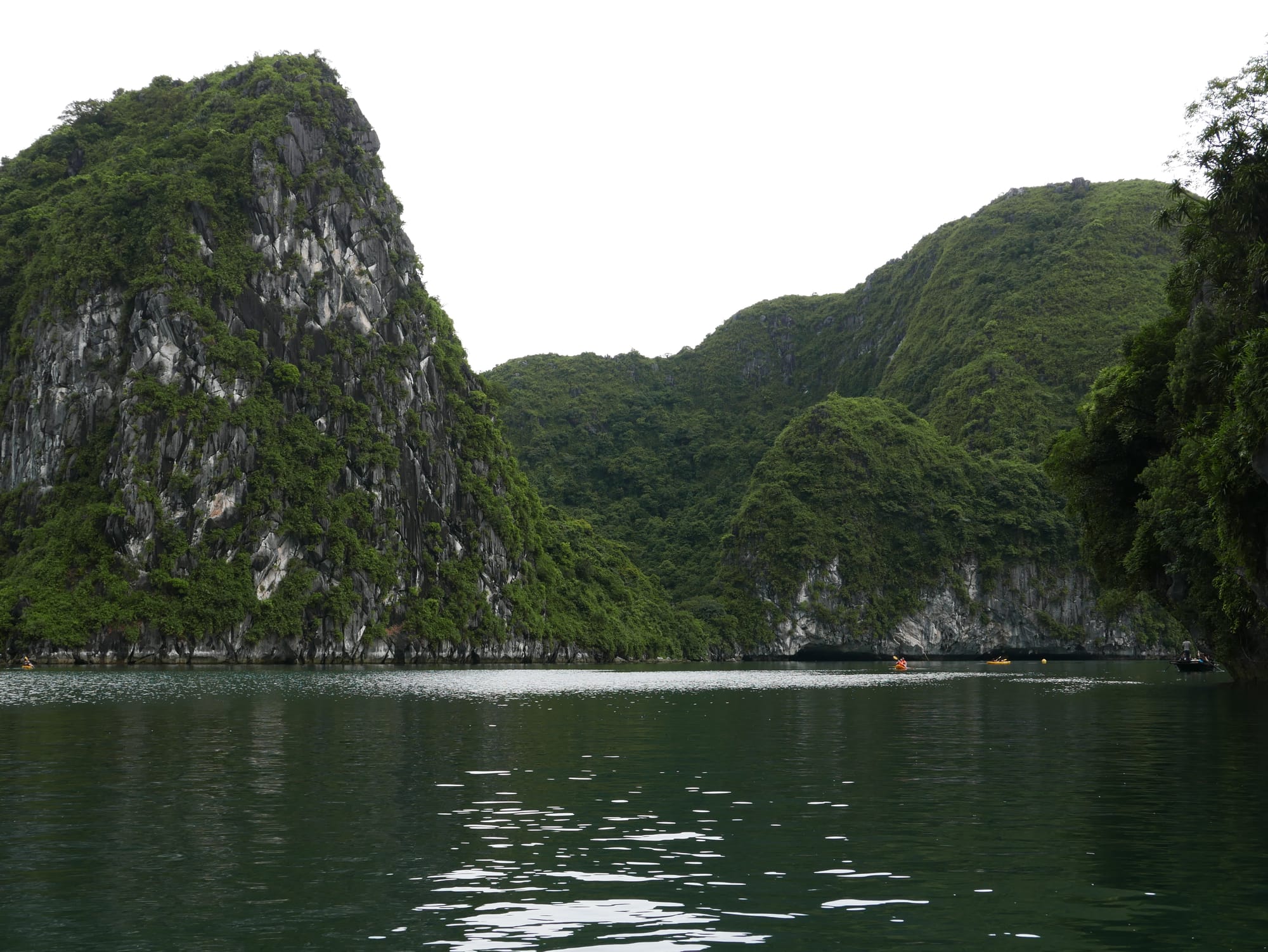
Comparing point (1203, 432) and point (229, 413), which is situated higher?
point (229, 413)

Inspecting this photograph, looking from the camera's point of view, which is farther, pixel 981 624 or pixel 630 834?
pixel 981 624

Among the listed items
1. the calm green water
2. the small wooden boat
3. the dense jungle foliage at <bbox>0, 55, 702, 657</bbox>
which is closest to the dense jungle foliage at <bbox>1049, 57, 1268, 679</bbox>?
the calm green water

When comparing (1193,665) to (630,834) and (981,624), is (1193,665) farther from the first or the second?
(981,624)

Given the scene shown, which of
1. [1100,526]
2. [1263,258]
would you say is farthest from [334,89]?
[1263,258]

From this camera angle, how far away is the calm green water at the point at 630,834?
1223cm

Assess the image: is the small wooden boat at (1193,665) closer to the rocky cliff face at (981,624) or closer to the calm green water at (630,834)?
the calm green water at (630,834)

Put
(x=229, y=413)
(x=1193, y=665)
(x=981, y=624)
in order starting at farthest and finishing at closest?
(x=981, y=624), (x=229, y=413), (x=1193, y=665)

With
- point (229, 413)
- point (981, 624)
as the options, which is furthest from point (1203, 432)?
point (981, 624)

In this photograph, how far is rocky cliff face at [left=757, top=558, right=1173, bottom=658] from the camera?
190 metres

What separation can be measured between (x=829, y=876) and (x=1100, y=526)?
169ft

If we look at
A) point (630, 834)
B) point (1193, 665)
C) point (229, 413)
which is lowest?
point (1193, 665)

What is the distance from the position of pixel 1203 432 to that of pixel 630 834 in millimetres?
38735

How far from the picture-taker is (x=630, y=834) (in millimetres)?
17562

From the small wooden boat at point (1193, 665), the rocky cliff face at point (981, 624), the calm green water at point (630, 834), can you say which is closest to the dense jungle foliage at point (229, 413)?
the rocky cliff face at point (981, 624)
